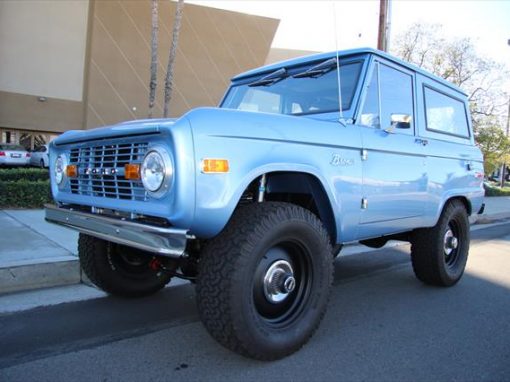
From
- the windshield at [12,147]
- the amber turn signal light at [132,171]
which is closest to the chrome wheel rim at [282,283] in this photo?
the amber turn signal light at [132,171]

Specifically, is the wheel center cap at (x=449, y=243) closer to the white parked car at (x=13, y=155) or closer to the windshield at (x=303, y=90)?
the windshield at (x=303, y=90)

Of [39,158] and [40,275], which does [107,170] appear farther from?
[39,158]

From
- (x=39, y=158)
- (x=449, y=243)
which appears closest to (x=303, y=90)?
(x=449, y=243)

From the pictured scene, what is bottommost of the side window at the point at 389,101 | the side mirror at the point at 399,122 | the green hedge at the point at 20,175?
the green hedge at the point at 20,175

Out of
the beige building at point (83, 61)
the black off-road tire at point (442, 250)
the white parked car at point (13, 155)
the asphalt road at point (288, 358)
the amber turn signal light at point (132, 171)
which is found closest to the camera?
the amber turn signal light at point (132, 171)

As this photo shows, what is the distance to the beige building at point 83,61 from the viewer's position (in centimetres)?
2252

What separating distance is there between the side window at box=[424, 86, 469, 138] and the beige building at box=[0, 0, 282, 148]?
20908 millimetres

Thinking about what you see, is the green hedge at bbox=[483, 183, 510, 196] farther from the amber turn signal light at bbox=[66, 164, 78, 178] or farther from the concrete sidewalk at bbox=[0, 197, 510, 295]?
the amber turn signal light at bbox=[66, 164, 78, 178]

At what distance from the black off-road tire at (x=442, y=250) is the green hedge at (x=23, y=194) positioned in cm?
642

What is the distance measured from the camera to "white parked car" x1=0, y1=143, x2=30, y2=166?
21.2 meters

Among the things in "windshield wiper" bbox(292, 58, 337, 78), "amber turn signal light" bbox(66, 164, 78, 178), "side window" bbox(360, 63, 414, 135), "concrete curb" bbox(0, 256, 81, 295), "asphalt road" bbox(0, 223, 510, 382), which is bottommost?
"asphalt road" bbox(0, 223, 510, 382)

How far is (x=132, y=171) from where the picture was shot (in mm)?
2863

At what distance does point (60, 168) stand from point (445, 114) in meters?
3.99

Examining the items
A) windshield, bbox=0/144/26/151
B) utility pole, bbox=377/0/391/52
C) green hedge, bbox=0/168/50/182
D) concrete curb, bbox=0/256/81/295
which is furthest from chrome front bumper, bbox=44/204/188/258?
windshield, bbox=0/144/26/151
